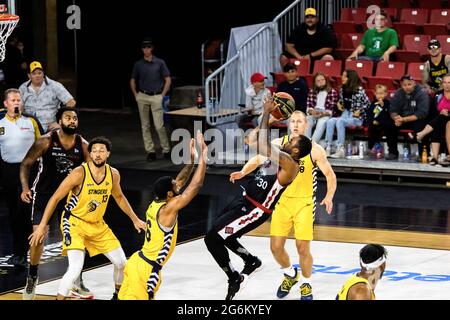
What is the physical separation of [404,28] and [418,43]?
1.94 ft

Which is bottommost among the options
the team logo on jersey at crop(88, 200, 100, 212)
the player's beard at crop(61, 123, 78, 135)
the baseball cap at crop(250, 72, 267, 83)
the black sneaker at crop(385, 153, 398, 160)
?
the black sneaker at crop(385, 153, 398, 160)

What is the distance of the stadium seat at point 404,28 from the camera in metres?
19.1

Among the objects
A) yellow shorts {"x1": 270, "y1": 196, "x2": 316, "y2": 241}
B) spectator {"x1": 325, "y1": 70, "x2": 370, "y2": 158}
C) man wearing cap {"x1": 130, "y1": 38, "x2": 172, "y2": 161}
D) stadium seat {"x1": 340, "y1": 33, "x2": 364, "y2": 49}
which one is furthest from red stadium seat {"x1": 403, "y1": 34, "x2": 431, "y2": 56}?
yellow shorts {"x1": 270, "y1": 196, "x2": 316, "y2": 241}

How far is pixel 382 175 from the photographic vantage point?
1706cm

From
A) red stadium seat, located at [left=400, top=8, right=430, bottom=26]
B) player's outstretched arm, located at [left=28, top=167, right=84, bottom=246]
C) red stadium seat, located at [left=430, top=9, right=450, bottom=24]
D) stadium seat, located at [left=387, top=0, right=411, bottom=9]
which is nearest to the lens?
player's outstretched arm, located at [left=28, top=167, right=84, bottom=246]

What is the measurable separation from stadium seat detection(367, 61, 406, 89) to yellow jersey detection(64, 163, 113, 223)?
28.3 ft

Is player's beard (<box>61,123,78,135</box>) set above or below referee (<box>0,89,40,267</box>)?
above

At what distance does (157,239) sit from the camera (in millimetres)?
9133

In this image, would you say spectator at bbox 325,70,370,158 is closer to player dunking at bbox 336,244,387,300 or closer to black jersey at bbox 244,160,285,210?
black jersey at bbox 244,160,285,210

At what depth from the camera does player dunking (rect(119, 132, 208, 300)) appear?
894cm

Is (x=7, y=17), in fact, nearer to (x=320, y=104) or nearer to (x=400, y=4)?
(x=320, y=104)

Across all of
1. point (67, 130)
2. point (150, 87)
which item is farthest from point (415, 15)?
point (67, 130)

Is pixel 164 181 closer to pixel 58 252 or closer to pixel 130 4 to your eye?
pixel 58 252
